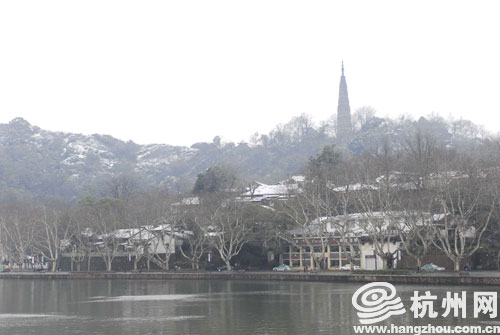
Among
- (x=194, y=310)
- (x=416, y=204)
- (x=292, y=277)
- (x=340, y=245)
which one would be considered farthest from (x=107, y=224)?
(x=194, y=310)

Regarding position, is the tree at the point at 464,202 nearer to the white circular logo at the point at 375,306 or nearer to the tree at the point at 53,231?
the white circular logo at the point at 375,306

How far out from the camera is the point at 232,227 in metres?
81.5

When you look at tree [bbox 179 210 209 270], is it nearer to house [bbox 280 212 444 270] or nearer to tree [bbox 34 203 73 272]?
house [bbox 280 212 444 270]

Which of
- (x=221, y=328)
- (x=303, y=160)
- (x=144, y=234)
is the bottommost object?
(x=221, y=328)

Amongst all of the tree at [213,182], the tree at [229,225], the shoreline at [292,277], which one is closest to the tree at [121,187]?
the tree at [213,182]

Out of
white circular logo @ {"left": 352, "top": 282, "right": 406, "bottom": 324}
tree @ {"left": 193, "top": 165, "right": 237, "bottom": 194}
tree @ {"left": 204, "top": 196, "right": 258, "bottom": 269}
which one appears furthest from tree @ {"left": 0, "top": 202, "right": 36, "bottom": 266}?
white circular logo @ {"left": 352, "top": 282, "right": 406, "bottom": 324}

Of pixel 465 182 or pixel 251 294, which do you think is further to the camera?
pixel 465 182

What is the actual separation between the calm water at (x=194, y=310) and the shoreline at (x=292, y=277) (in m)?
2.62

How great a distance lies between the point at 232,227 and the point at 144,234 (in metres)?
15.7

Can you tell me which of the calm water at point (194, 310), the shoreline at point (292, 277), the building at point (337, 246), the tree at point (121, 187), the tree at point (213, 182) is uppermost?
the tree at point (121, 187)

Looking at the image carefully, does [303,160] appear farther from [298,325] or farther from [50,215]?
[298,325]

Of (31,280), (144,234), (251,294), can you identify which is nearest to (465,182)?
(251,294)

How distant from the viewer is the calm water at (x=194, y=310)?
33.9 meters

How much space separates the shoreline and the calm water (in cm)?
262
